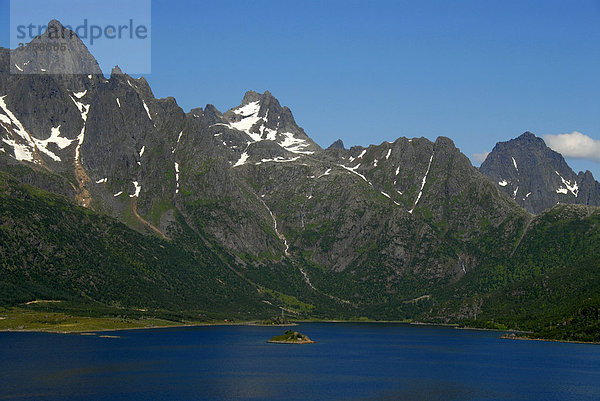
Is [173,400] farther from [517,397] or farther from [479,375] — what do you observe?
[479,375]

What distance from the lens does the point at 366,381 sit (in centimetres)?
18225

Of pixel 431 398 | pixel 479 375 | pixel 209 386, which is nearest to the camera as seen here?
pixel 431 398

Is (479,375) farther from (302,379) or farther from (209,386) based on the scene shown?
(209,386)

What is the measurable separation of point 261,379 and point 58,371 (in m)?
54.0

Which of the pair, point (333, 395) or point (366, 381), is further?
point (366, 381)

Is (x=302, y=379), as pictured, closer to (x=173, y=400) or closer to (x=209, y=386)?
(x=209, y=386)

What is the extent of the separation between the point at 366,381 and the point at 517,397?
132 ft

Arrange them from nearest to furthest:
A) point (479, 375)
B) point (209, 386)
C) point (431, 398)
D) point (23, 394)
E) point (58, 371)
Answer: point (23, 394), point (431, 398), point (209, 386), point (58, 371), point (479, 375)

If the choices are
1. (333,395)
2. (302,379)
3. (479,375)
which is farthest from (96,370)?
(479,375)

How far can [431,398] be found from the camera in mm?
157625

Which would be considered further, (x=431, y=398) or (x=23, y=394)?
(x=431, y=398)

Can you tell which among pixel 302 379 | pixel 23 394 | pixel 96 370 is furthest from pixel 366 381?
pixel 23 394

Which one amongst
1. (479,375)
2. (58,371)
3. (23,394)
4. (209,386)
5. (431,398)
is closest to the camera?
(23,394)

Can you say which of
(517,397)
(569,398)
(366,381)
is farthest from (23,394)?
(569,398)
